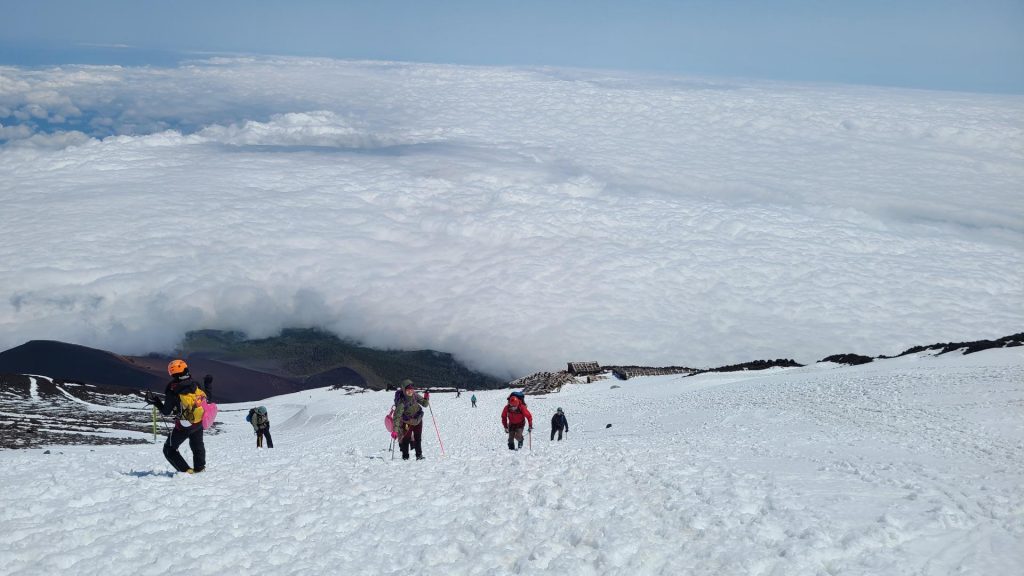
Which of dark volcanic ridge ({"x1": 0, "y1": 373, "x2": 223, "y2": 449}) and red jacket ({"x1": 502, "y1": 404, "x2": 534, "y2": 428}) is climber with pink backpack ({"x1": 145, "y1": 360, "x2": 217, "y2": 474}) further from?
dark volcanic ridge ({"x1": 0, "y1": 373, "x2": 223, "y2": 449})

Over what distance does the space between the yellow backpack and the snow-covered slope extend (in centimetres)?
106

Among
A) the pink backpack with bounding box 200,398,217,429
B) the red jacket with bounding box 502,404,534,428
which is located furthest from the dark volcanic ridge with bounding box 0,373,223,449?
the red jacket with bounding box 502,404,534,428

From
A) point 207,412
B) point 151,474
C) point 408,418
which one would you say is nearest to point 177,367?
point 207,412

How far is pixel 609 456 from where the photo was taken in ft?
47.5

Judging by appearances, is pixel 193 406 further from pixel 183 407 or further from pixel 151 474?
pixel 151 474

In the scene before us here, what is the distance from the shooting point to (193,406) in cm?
1177

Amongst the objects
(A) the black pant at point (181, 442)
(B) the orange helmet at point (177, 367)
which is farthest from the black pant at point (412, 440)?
(B) the orange helmet at point (177, 367)

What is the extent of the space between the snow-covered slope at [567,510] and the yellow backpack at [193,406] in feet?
3.46

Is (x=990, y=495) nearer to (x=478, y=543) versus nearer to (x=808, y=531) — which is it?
(x=808, y=531)

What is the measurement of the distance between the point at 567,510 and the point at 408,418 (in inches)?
256

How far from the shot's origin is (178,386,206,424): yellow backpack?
11703mm

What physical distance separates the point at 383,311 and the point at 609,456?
168m

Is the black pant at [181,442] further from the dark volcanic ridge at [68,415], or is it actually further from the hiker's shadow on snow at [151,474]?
the dark volcanic ridge at [68,415]

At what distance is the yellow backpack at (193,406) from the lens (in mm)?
11703
